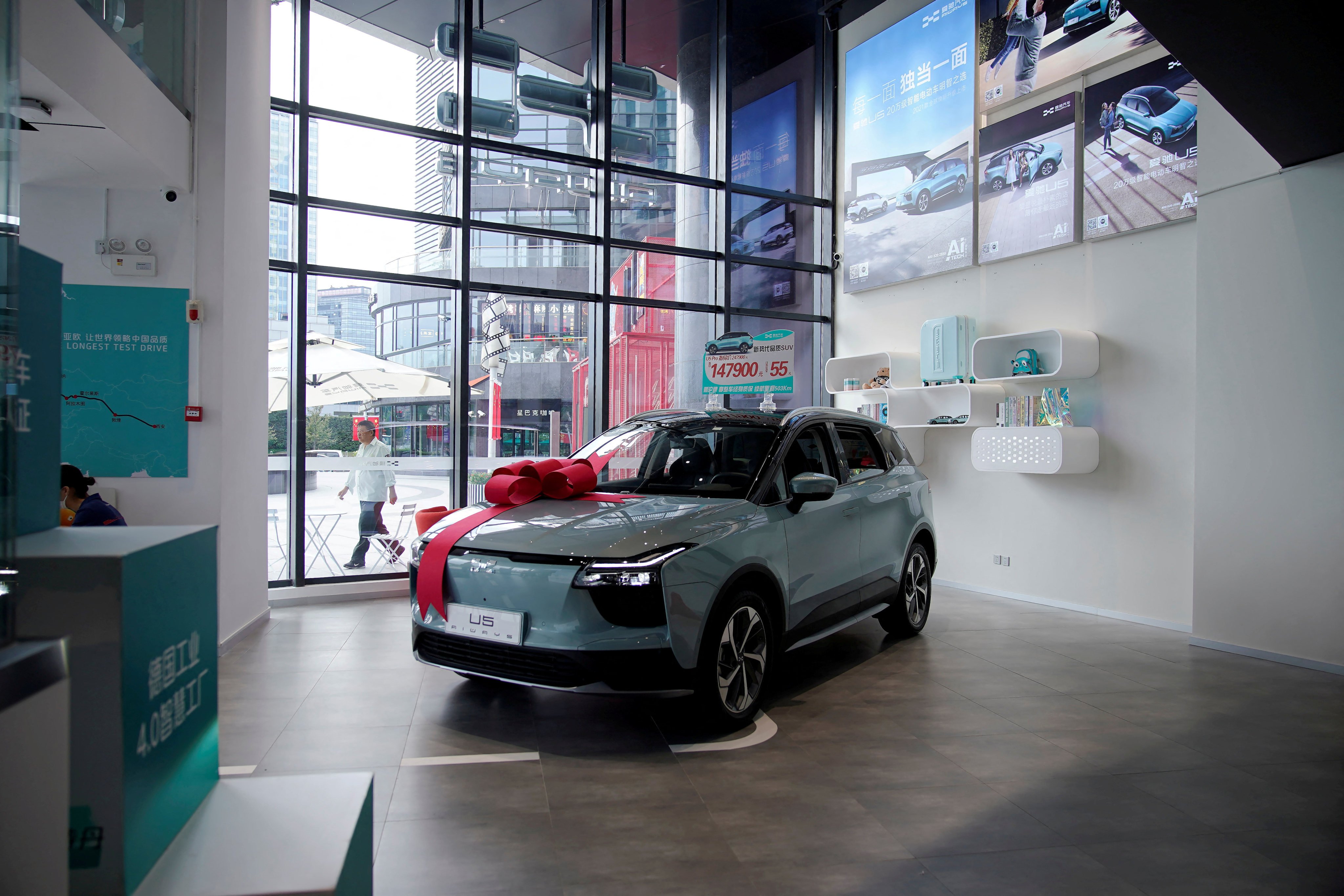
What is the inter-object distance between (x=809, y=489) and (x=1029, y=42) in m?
5.01

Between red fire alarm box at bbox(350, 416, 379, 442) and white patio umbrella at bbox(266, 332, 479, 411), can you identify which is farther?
red fire alarm box at bbox(350, 416, 379, 442)

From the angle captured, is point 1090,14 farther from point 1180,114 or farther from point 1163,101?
point 1180,114

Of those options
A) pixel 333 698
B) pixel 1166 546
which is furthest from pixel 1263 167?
pixel 333 698

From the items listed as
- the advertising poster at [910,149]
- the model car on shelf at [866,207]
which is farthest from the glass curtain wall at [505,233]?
the advertising poster at [910,149]

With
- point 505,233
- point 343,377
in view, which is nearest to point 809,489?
point 343,377

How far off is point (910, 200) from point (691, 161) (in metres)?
2.31

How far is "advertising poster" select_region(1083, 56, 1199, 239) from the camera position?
548cm

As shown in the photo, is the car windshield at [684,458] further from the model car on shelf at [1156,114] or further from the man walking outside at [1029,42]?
the man walking outside at [1029,42]

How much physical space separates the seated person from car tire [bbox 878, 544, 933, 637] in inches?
162

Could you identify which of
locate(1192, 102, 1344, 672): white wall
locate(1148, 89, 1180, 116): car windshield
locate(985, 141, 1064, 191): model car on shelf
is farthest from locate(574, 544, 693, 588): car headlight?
locate(985, 141, 1064, 191): model car on shelf

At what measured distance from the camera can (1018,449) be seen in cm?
627

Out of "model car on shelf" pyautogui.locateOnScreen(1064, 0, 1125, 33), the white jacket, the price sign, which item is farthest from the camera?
the price sign

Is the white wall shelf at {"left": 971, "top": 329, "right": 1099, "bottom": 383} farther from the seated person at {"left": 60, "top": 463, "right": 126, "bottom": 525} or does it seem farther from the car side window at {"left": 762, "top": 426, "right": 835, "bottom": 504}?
the seated person at {"left": 60, "top": 463, "right": 126, "bottom": 525}

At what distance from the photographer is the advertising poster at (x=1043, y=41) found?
232 inches
